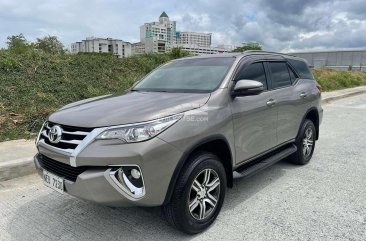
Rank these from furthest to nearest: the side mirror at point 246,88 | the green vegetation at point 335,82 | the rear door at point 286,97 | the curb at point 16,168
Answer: the green vegetation at point 335,82
the curb at point 16,168
the rear door at point 286,97
the side mirror at point 246,88

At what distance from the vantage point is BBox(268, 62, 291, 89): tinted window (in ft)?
14.6

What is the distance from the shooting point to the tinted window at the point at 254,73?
3820mm

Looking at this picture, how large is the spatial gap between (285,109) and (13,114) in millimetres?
5597

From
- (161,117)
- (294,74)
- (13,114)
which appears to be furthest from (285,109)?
(13,114)

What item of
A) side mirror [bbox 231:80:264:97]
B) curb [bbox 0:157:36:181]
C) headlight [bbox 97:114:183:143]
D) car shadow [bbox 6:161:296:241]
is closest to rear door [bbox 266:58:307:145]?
side mirror [bbox 231:80:264:97]

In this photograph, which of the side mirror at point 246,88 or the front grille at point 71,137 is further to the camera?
the side mirror at point 246,88

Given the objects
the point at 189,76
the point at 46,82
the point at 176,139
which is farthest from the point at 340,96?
the point at 176,139

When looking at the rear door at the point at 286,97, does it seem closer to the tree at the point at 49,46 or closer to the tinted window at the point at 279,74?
the tinted window at the point at 279,74

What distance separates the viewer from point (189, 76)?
3885 mm

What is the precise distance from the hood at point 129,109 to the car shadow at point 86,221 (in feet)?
3.44

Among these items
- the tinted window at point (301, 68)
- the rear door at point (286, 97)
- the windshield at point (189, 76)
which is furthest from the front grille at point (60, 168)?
the tinted window at point (301, 68)

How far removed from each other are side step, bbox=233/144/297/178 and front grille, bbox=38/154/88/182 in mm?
1648

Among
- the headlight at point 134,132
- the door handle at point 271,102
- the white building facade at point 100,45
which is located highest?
the white building facade at point 100,45

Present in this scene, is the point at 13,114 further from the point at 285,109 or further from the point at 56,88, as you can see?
the point at 285,109
